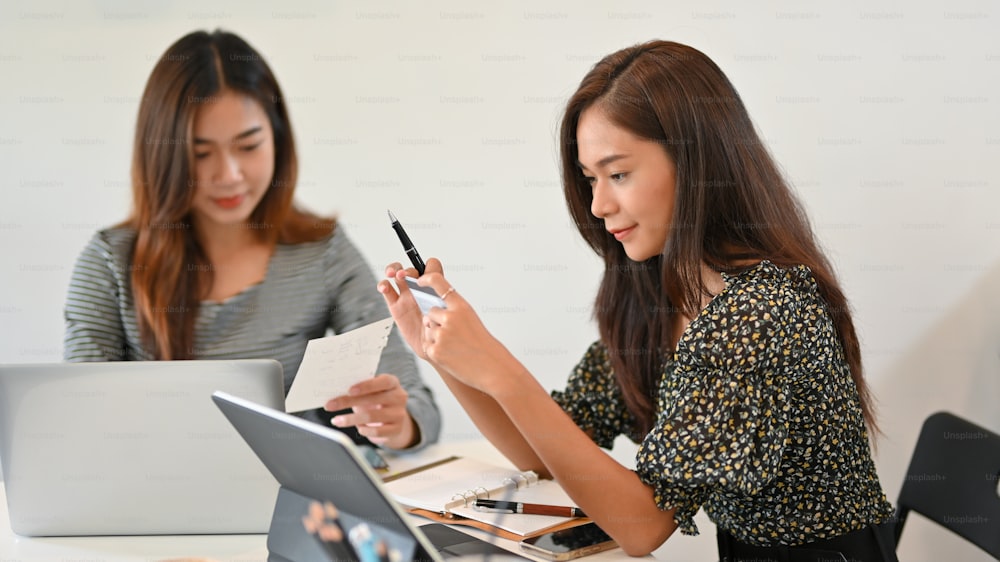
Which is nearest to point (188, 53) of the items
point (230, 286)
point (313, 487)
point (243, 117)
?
point (243, 117)

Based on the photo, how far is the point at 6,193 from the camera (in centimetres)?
263

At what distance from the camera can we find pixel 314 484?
109cm

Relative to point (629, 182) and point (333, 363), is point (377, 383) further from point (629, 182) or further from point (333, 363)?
point (629, 182)

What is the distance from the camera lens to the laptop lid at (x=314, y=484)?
958 mm

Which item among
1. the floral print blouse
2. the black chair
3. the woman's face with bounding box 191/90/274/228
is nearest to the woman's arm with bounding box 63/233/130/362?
the woman's face with bounding box 191/90/274/228

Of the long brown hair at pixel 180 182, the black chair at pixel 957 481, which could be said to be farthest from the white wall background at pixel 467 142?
the black chair at pixel 957 481

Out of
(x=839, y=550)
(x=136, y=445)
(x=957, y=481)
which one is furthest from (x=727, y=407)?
(x=136, y=445)

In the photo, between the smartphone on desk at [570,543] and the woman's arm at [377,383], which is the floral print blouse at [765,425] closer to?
the smartphone on desk at [570,543]

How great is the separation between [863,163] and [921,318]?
1.42 feet

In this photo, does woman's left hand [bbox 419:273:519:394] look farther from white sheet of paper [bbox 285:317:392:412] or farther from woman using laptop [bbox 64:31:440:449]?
woman using laptop [bbox 64:31:440:449]

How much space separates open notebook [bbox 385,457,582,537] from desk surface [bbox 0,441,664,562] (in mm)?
38

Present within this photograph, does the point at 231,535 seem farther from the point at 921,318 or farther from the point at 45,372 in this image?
the point at 921,318

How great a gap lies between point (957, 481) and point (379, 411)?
41.0 inches

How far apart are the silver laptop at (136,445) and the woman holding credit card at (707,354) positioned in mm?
322
